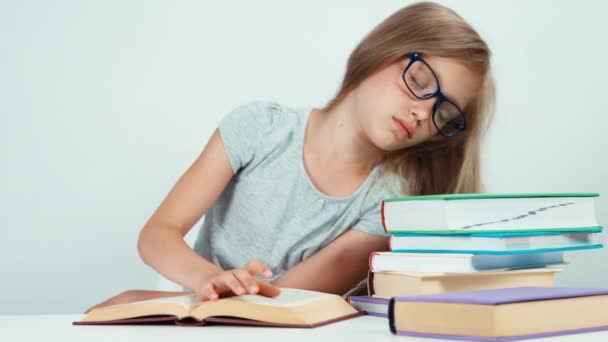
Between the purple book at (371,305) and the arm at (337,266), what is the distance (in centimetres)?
48

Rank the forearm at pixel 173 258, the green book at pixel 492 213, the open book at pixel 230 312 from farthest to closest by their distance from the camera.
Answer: the forearm at pixel 173 258
the green book at pixel 492 213
the open book at pixel 230 312

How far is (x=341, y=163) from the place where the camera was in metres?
1.73

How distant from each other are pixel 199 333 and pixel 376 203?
0.89 meters

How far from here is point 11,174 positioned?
237cm

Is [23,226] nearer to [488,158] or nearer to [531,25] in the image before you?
[488,158]

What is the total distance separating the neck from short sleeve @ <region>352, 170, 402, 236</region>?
52 mm

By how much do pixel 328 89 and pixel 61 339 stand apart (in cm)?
A: 161

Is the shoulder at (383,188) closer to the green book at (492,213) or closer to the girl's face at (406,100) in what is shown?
the girl's face at (406,100)

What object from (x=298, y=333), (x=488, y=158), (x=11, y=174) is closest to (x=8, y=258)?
(x=11, y=174)

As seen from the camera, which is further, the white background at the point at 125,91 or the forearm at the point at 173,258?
the white background at the point at 125,91

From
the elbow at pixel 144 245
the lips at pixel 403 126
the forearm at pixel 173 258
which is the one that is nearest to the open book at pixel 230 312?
the forearm at pixel 173 258

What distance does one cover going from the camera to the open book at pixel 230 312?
0.89 meters

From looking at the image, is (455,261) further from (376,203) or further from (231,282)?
(376,203)

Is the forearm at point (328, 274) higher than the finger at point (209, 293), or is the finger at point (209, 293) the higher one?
the finger at point (209, 293)
